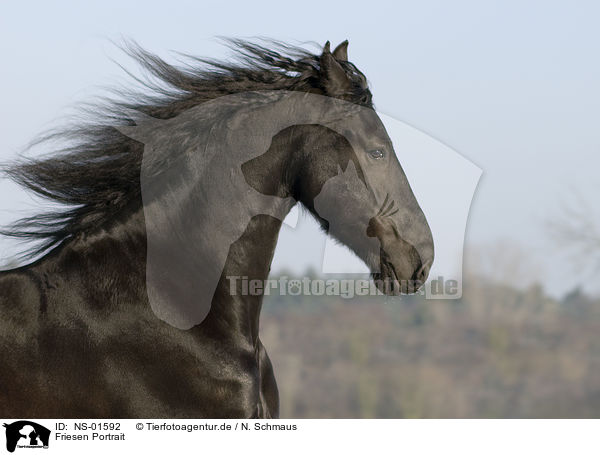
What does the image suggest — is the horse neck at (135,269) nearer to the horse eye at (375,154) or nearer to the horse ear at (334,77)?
the horse eye at (375,154)

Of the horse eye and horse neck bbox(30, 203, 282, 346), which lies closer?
horse neck bbox(30, 203, 282, 346)

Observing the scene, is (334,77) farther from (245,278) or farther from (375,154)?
(245,278)

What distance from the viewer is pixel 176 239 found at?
3387 millimetres

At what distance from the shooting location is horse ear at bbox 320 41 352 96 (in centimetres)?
360

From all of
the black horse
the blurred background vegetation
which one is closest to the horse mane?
the black horse

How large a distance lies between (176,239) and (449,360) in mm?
Result: 51253

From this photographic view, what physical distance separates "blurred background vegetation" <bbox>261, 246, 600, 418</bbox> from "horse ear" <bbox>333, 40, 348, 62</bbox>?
122 feet

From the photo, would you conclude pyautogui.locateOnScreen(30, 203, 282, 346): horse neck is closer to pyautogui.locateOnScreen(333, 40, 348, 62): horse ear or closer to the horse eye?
the horse eye

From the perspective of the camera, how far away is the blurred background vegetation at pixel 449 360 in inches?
1704

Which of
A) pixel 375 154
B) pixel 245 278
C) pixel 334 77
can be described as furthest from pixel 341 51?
pixel 245 278
